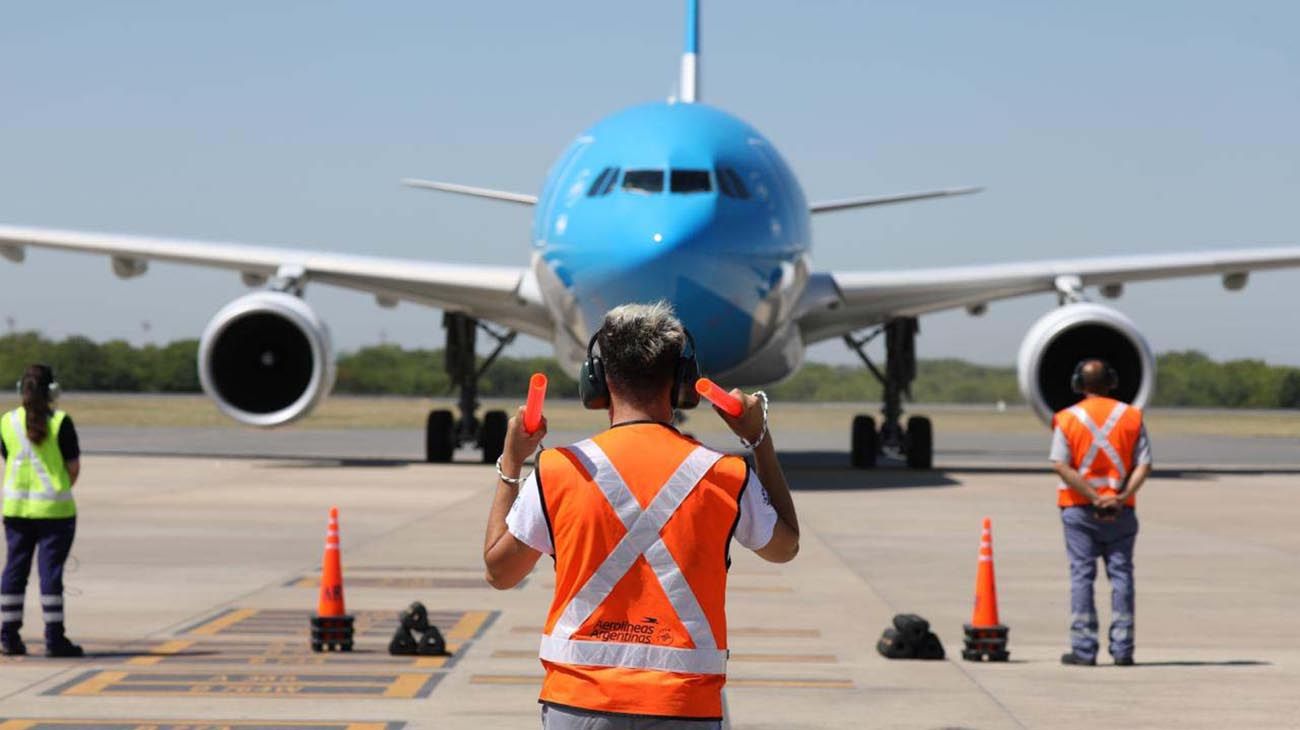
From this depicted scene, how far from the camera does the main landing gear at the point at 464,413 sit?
23141 mm

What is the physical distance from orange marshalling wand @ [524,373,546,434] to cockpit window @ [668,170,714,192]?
13.5m

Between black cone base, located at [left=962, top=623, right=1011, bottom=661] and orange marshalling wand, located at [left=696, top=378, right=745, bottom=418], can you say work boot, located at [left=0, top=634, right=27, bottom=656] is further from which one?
orange marshalling wand, located at [left=696, top=378, right=745, bottom=418]

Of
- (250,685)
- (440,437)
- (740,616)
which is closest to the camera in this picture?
(250,685)

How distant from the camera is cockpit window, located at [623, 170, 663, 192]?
17141mm

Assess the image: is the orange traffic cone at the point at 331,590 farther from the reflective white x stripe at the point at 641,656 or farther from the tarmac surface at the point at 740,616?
the reflective white x stripe at the point at 641,656

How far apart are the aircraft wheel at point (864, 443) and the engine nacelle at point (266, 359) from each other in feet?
21.6

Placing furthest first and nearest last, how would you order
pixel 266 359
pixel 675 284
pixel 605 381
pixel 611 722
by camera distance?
pixel 266 359
pixel 675 284
pixel 605 381
pixel 611 722

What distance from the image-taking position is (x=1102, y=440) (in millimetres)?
8742

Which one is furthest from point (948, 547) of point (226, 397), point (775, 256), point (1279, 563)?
point (226, 397)

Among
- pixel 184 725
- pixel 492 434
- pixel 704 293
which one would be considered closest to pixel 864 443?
pixel 492 434

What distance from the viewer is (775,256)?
57.8 ft

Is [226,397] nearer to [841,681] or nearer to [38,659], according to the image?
[38,659]

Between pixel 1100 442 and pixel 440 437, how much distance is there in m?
15.2

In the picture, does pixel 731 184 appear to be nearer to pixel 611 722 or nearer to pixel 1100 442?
pixel 1100 442
